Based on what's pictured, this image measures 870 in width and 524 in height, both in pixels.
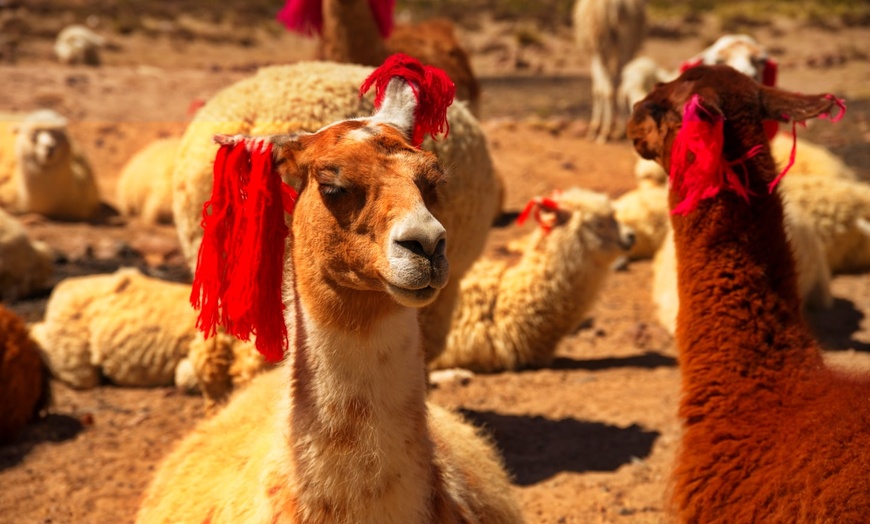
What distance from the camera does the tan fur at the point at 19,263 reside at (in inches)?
325

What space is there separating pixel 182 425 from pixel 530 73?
58.1ft

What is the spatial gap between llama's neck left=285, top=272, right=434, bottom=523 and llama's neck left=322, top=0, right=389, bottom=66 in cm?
459

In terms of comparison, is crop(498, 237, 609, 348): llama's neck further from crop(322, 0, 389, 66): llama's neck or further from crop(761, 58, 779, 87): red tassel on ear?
crop(322, 0, 389, 66): llama's neck

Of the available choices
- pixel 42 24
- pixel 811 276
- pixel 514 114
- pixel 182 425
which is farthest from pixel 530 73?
pixel 182 425

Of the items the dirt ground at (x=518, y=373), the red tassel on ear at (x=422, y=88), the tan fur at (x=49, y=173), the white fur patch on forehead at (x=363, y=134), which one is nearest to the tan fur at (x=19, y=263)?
the dirt ground at (x=518, y=373)

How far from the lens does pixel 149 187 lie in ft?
37.3

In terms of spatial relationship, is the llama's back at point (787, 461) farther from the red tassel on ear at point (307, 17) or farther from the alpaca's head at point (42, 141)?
the alpaca's head at point (42, 141)

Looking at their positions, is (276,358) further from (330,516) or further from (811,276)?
(811,276)

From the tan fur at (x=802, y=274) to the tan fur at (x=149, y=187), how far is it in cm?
545

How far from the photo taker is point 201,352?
5.27 m

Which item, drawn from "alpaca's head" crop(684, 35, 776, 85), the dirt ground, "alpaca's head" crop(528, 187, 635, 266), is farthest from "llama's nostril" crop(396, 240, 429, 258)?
"alpaca's head" crop(684, 35, 776, 85)

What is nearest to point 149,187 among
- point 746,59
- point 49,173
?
point 49,173

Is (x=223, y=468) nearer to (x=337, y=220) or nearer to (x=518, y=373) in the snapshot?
(x=337, y=220)

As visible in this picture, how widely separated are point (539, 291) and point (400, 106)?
4253mm
